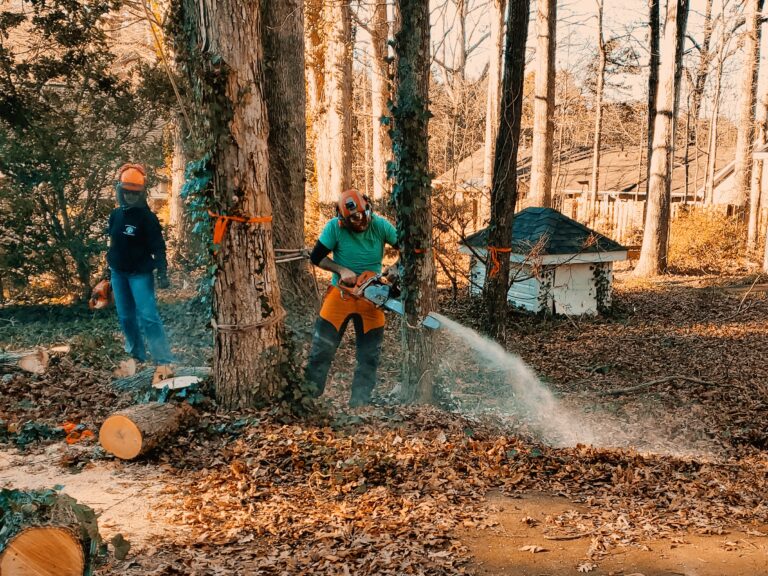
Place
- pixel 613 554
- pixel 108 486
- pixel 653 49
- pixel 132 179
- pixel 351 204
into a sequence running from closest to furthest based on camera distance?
1. pixel 613 554
2. pixel 108 486
3. pixel 351 204
4. pixel 132 179
5. pixel 653 49

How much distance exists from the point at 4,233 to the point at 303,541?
838 cm

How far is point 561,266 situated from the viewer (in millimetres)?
11859

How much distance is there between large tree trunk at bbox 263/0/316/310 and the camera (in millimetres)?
8961

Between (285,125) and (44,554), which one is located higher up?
(285,125)

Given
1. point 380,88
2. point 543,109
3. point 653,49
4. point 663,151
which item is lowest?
point 663,151

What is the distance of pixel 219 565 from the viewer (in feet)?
11.8

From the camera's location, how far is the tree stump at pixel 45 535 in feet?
9.34

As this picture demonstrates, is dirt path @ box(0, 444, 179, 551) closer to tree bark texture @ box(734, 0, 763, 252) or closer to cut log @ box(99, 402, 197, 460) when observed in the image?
cut log @ box(99, 402, 197, 460)

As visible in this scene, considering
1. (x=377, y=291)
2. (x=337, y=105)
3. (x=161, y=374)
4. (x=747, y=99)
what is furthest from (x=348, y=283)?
(x=747, y=99)

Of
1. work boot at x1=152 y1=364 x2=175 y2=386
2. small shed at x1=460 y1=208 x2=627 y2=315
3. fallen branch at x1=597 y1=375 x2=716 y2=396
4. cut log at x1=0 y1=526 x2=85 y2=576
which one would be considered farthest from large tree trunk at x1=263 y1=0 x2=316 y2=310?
cut log at x1=0 y1=526 x2=85 y2=576

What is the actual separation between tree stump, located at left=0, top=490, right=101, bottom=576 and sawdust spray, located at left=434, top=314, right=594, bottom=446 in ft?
13.2

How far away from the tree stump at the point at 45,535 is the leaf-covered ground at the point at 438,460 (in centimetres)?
54

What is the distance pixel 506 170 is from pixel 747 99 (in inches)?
786

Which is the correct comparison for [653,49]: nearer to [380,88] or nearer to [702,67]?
[380,88]
